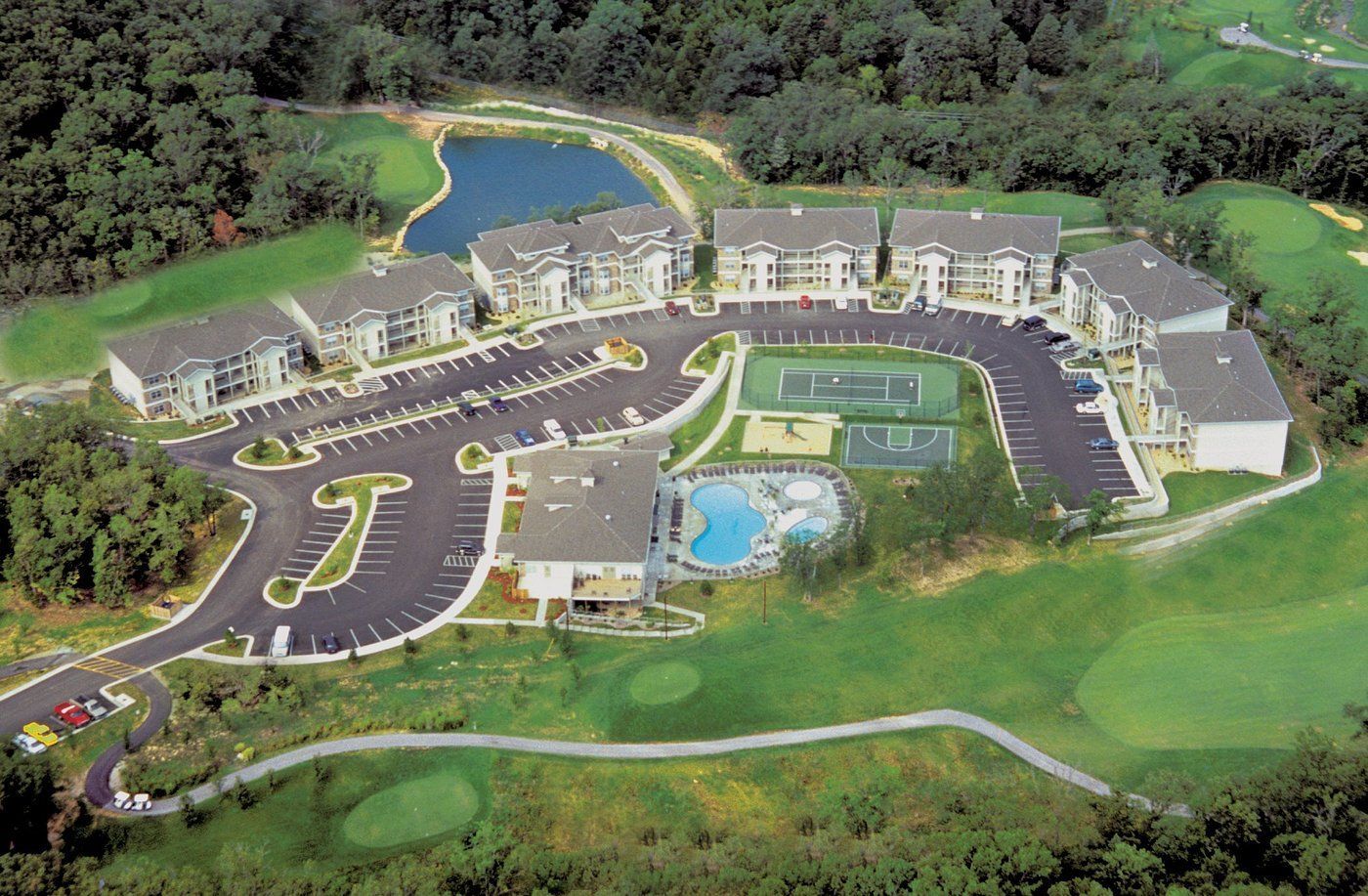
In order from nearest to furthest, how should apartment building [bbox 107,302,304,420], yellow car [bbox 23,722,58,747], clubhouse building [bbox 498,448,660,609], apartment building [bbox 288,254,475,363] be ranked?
yellow car [bbox 23,722,58,747] → clubhouse building [bbox 498,448,660,609] → apartment building [bbox 107,302,304,420] → apartment building [bbox 288,254,475,363]

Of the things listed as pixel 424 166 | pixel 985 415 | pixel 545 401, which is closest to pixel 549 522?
pixel 545 401

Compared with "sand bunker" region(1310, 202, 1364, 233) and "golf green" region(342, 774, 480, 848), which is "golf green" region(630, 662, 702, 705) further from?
"sand bunker" region(1310, 202, 1364, 233)

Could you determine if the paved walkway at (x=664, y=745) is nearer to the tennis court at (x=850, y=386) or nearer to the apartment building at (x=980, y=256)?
the tennis court at (x=850, y=386)

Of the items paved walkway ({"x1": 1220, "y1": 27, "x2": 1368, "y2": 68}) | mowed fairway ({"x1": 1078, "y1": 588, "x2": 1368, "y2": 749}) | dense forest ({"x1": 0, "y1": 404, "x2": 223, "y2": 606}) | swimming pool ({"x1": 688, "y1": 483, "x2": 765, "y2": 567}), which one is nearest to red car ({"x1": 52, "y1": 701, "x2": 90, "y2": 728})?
dense forest ({"x1": 0, "y1": 404, "x2": 223, "y2": 606})

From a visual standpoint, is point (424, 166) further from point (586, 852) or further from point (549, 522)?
point (586, 852)

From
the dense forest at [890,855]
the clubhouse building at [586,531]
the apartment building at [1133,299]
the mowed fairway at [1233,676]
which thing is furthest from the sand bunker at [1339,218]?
the dense forest at [890,855]

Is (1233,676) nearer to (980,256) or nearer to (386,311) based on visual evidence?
(980,256)

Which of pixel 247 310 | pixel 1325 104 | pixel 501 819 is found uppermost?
pixel 1325 104
